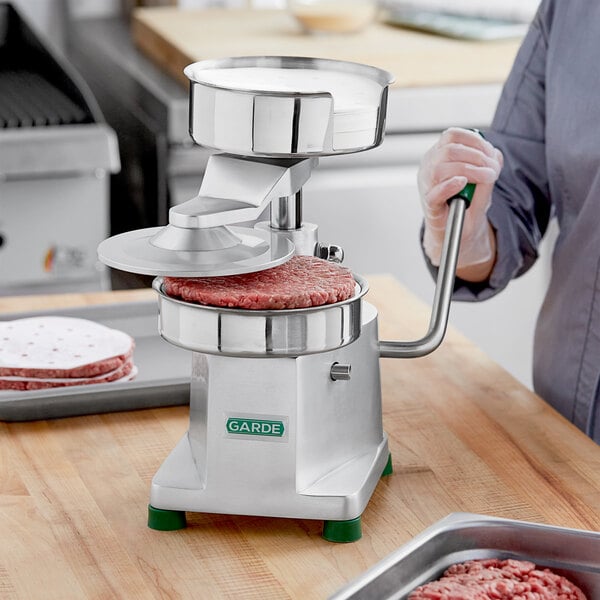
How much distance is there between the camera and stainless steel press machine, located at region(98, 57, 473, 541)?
2.84ft

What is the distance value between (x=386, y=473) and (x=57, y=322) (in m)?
0.43

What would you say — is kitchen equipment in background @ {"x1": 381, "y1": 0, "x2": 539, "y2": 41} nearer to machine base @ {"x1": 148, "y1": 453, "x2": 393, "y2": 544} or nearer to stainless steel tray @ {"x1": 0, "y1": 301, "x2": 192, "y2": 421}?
stainless steel tray @ {"x1": 0, "y1": 301, "x2": 192, "y2": 421}

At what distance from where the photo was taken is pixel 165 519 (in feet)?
3.12

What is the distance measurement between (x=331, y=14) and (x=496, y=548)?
180 cm

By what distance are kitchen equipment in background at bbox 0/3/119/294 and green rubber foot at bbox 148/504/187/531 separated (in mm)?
1145

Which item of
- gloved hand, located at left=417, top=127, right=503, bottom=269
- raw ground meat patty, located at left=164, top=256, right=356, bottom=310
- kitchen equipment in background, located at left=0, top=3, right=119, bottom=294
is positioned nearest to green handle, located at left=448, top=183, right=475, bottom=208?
gloved hand, located at left=417, top=127, right=503, bottom=269

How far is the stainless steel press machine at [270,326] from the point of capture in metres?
0.87

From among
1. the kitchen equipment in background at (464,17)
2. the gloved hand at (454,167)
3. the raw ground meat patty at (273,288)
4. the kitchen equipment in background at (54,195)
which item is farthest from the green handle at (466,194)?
the kitchen equipment in background at (464,17)

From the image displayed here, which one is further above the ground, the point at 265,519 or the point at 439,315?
the point at 439,315

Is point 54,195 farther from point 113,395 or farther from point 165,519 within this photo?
point 165,519

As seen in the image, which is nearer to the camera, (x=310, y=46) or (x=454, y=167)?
(x=454, y=167)

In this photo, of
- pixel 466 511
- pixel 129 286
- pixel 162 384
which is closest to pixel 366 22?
pixel 129 286

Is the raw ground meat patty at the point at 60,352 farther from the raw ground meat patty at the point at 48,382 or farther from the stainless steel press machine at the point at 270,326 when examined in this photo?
the stainless steel press machine at the point at 270,326

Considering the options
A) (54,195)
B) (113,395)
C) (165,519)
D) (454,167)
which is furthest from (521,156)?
(54,195)
